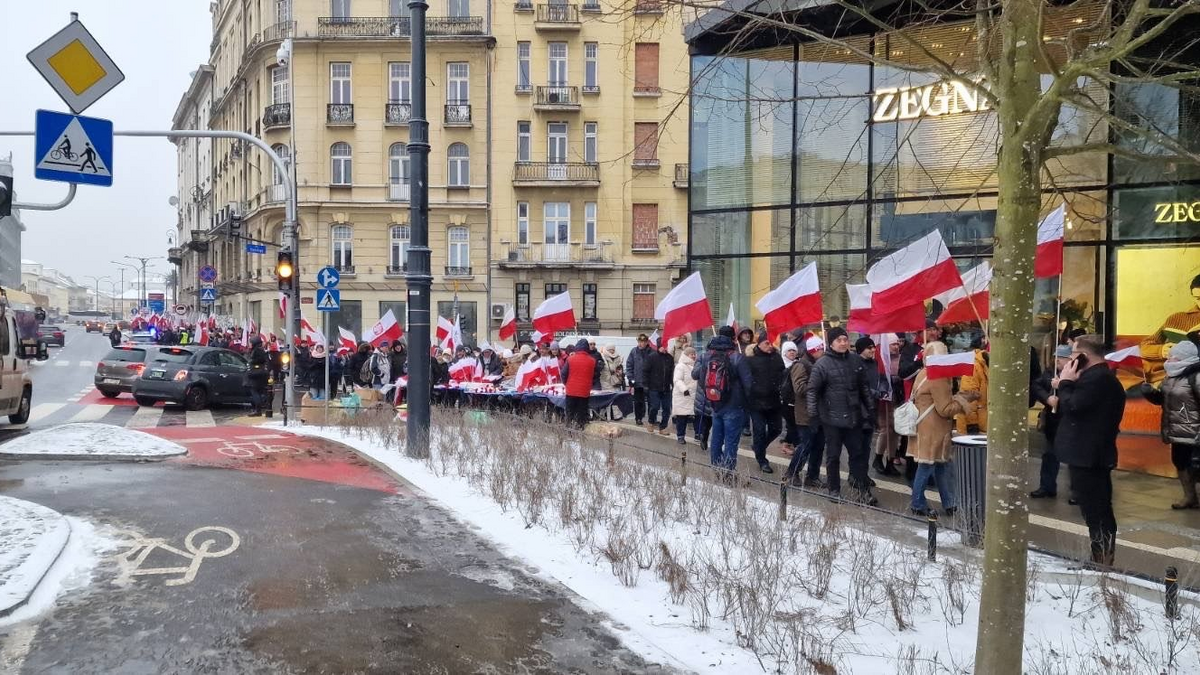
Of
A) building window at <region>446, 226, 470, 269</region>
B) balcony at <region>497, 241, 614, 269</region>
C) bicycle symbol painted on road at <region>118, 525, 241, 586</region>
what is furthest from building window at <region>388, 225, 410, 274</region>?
bicycle symbol painted on road at <region>118, 525, 241, 586</region>

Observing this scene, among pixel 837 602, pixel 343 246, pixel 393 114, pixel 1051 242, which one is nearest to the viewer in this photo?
pixel 837 602

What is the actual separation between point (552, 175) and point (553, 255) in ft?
11.8

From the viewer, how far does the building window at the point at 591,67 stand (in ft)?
139

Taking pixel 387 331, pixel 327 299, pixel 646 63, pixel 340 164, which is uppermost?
pixel 646 63

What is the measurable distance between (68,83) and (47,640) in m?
4.35

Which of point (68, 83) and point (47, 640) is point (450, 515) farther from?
point (68, 83)

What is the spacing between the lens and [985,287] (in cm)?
1034

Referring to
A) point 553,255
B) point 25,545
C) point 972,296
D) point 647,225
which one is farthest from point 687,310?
point 553,255

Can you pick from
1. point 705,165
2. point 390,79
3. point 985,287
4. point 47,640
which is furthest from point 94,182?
point 390,79

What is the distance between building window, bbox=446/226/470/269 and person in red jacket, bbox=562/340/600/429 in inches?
1124

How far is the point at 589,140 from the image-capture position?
1693 inches

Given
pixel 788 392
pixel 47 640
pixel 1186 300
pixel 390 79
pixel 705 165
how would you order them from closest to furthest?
pixel 47 640
pixel 788 392
pixel 1186 300
pixel 705 165
pixel 390 79

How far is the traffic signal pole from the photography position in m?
12.4

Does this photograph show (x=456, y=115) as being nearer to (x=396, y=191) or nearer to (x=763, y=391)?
(x=396, y=191)
